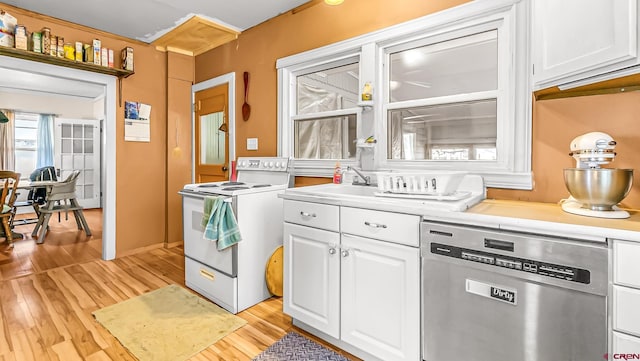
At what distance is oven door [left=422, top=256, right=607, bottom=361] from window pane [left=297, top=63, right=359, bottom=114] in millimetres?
1601

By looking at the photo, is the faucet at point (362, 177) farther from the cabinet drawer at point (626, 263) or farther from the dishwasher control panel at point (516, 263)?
the cabinet drawer at point (626, 263)

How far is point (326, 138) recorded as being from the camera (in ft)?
8.90

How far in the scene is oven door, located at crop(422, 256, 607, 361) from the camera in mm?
1062

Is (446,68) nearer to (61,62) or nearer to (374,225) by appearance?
(374,225)

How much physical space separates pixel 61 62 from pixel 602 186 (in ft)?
13.3

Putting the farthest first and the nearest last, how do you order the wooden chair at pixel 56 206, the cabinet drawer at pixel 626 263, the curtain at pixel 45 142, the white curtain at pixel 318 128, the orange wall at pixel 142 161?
the curtain at pixel 45 142 → the wooden chair at pixel 56 206 → the orange wall at pixel 142 161 → the white curtain at pixel 318 128 → the cabinet drawer at pixel 626 263

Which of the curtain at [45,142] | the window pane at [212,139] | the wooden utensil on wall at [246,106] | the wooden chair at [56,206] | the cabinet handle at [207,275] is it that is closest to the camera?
the cabinet handle at [207,275]

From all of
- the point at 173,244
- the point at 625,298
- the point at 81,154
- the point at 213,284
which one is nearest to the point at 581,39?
the point at 625,298

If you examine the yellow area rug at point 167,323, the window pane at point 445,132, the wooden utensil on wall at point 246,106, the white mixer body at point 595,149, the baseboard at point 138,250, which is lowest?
the yellow area rug at point 167,323

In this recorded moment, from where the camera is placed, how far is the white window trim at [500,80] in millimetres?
1694

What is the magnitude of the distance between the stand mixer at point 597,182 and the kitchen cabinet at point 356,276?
2.11 feet

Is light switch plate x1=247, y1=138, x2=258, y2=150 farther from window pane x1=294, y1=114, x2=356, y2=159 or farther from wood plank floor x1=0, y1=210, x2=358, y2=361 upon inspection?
wood plank floor x1=0, y1=210, x2=358, y2=361

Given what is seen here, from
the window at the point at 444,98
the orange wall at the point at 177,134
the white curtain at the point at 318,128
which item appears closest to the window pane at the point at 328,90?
the white curtain at the point at 318,128

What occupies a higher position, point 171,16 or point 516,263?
point 171,16
